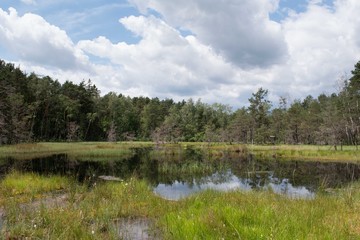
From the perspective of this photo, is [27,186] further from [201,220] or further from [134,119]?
[134,119]

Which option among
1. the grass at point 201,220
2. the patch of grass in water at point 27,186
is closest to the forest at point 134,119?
the patch of grass in water at point 27,186

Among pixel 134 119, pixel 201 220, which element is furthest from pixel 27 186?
pixel 134 119

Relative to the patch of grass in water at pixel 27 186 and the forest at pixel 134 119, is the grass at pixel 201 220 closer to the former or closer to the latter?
the patch of grass in water at pixel 27 186

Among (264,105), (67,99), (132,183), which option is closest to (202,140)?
(264,105)

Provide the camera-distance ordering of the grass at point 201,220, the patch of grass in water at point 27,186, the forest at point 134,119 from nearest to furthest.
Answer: the grass at point 201,220 → the patch of grass in water at point 27,186 → the forest at point 134,119

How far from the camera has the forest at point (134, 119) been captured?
66375mm

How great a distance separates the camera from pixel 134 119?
407ft

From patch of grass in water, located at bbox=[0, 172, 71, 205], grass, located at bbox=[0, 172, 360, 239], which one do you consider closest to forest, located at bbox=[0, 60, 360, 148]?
patch of grass in water, located at bbox=[0, 172, 71, 205]

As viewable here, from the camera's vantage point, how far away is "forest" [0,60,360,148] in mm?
66375

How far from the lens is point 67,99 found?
3686 inches

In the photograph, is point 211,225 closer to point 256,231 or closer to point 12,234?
point 256,231

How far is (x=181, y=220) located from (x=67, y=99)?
9067 cm

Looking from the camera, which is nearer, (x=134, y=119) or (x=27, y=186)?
(x=27, y=186)

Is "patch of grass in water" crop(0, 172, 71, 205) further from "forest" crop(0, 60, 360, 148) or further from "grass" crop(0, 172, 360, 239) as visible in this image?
"forest" crop(0, 60, 360, 148)
